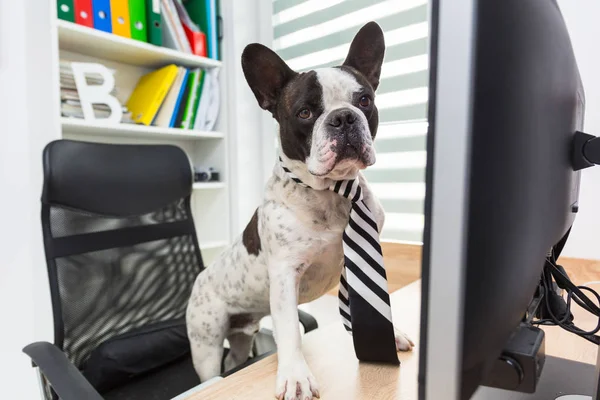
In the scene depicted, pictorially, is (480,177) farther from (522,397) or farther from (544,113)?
(522,397)

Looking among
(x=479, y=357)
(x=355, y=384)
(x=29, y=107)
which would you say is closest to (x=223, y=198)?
(x=29, y=107)

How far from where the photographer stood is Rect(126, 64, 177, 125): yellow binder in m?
1.85

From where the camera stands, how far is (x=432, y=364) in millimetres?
280

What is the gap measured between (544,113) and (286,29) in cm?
212

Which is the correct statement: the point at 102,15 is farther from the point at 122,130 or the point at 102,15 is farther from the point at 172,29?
the point at 122,130

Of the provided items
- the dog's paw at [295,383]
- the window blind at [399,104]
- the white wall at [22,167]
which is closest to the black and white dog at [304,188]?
the dog's paw at [295,383]

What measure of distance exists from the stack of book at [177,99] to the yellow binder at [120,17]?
0.24 m

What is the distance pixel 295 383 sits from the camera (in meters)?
0.62

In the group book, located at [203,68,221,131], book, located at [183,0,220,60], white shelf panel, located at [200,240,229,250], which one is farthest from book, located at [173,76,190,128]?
white shelf panel, located at [200,240,229,250]

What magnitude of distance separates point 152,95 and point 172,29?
0.33 meters

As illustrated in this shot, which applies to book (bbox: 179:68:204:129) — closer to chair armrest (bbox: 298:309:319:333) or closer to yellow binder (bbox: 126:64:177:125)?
yellow binder (bbox: 126:64:177:125)

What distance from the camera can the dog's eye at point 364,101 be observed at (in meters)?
0.85

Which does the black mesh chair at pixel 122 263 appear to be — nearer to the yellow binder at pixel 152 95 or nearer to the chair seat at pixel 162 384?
the chair seat at pixel 162 384

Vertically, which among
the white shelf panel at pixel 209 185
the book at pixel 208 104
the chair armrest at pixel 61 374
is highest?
the book at pixel 208 104
